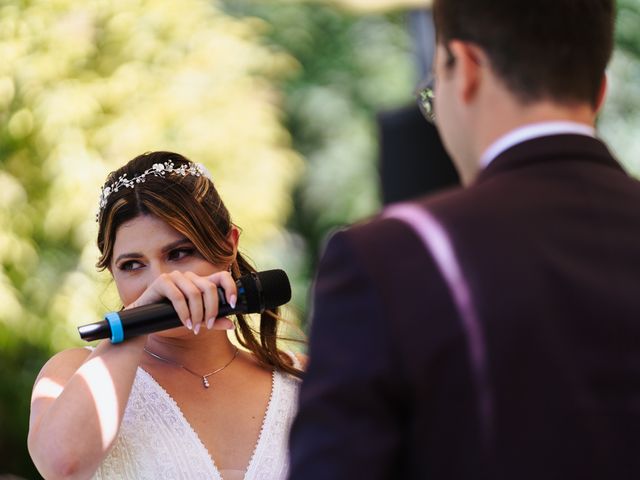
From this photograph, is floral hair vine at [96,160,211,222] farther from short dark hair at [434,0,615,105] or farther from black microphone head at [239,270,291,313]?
short dark hair at [434,0,615,105]

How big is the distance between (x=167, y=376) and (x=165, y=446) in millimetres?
226

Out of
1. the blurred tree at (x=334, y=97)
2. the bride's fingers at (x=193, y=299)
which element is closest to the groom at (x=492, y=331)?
the bride's fingers at (x=193, y=299)

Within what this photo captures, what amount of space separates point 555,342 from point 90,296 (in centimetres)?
495

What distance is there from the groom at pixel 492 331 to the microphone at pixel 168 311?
92 cm

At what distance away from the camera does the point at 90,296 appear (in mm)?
5906

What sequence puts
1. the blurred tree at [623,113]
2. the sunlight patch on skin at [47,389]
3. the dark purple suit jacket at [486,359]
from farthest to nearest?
the blurred tree at [623,113] → the sunlight patch on skin at [47,389] → the dark purple suit jacket at [486,359]

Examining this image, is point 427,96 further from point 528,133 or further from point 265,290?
point 265,290

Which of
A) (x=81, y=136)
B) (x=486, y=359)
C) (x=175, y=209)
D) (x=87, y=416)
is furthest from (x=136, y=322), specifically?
(x=81, y=136)

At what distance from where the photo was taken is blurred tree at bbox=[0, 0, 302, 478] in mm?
5922

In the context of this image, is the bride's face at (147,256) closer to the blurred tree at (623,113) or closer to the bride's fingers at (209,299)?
the bride's fingers at (209,299)

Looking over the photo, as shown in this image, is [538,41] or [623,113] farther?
[623,113]

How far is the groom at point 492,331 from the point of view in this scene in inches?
50.0

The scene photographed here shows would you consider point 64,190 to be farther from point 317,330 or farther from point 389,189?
point 317,330

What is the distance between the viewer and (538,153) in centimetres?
138
